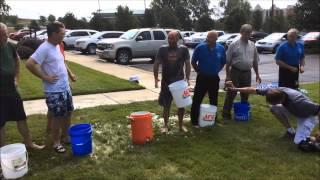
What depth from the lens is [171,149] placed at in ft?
20.8

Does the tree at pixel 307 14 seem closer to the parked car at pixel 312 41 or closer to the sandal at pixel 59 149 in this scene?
the parked car at pixel 312 41

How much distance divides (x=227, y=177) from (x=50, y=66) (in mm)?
2762

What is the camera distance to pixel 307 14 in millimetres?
30844

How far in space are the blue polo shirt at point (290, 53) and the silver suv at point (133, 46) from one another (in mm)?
12306

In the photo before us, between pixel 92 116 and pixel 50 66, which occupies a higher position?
pixel 50 66

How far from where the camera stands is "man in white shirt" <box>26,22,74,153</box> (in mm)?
5770

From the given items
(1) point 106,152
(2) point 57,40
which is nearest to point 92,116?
(1) point 106,152

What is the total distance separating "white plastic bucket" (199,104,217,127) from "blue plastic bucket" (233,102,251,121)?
635mm

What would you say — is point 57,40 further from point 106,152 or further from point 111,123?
point 111,123

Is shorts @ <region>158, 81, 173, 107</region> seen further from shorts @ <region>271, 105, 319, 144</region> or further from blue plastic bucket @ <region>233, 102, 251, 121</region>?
shorts @ <region>271, 105, 319, 144</region>

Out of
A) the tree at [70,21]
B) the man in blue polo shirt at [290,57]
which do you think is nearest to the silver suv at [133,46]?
the man in blue polo shirt at [290,57]

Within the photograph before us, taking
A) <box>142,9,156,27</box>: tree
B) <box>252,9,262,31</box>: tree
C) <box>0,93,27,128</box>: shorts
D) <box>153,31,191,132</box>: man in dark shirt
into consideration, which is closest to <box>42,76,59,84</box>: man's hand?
<box>0,93,27,128</box>: shorts

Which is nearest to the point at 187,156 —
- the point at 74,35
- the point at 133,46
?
the point at 133,46

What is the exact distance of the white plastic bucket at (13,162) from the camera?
5.18m
